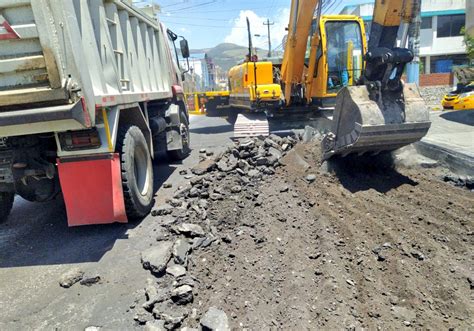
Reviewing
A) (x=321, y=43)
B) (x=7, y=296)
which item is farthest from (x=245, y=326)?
(x=321, y=43)

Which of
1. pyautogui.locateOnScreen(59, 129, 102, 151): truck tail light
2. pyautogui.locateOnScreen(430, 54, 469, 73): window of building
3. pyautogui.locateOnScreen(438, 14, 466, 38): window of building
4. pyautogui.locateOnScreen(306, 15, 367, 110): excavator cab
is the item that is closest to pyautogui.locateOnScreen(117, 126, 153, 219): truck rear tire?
pyautogui.locateOnScreen(59, 129, 102, 151): truck tail light

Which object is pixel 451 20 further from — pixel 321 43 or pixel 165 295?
pixel 165 295

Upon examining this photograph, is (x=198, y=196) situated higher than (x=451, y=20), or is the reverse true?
(x=451, y=20)

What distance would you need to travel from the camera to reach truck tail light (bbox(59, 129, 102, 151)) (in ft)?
12.8

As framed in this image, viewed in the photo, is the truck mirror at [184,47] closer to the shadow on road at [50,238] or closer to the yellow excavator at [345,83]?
the yellow excavator at [345,83]

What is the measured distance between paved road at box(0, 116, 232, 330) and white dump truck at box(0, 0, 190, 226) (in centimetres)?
31

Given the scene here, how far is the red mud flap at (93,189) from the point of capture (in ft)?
13.0

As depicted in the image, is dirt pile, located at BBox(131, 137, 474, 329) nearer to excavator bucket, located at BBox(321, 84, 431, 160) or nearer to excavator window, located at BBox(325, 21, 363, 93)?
excavator bucket, located at BBox(321, 84, 431, 160)

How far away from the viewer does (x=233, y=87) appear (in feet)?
Answer: 41.4

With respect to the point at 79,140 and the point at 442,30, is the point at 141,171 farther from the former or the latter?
the point at 442,30

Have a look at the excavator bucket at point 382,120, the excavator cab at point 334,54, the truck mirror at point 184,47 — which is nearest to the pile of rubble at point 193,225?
the excavator bucket at point 382,120

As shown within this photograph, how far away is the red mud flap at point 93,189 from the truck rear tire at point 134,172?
0.18 metres

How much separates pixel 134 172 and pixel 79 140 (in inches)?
35.4

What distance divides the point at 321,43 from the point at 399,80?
13.8 ft
